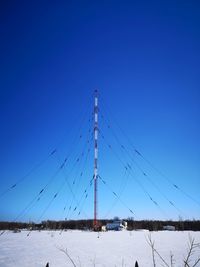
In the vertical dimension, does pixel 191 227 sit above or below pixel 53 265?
above

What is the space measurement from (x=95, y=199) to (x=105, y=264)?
18802 mm

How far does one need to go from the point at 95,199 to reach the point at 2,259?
18639 millimetres

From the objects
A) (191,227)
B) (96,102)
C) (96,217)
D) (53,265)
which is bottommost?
(53,265)

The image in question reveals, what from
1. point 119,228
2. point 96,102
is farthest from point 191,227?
point 96,102

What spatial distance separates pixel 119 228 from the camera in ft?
152

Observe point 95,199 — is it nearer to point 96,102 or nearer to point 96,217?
point 96,217

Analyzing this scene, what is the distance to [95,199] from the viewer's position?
28.1m

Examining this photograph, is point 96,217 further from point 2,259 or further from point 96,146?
point 2,259

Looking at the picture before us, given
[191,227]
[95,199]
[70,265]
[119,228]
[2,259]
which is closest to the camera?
[70,265]

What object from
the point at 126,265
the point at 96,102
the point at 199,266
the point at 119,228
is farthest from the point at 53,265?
the point at 119,228

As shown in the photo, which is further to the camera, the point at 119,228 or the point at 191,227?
the point at 191,227

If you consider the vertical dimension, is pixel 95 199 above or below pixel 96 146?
below

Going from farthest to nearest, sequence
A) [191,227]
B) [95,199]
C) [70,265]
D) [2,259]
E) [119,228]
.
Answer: [191,227], [119,228], [95,199], [2,259], [70,265]

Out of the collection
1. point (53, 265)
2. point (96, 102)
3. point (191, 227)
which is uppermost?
point (96, 102)
